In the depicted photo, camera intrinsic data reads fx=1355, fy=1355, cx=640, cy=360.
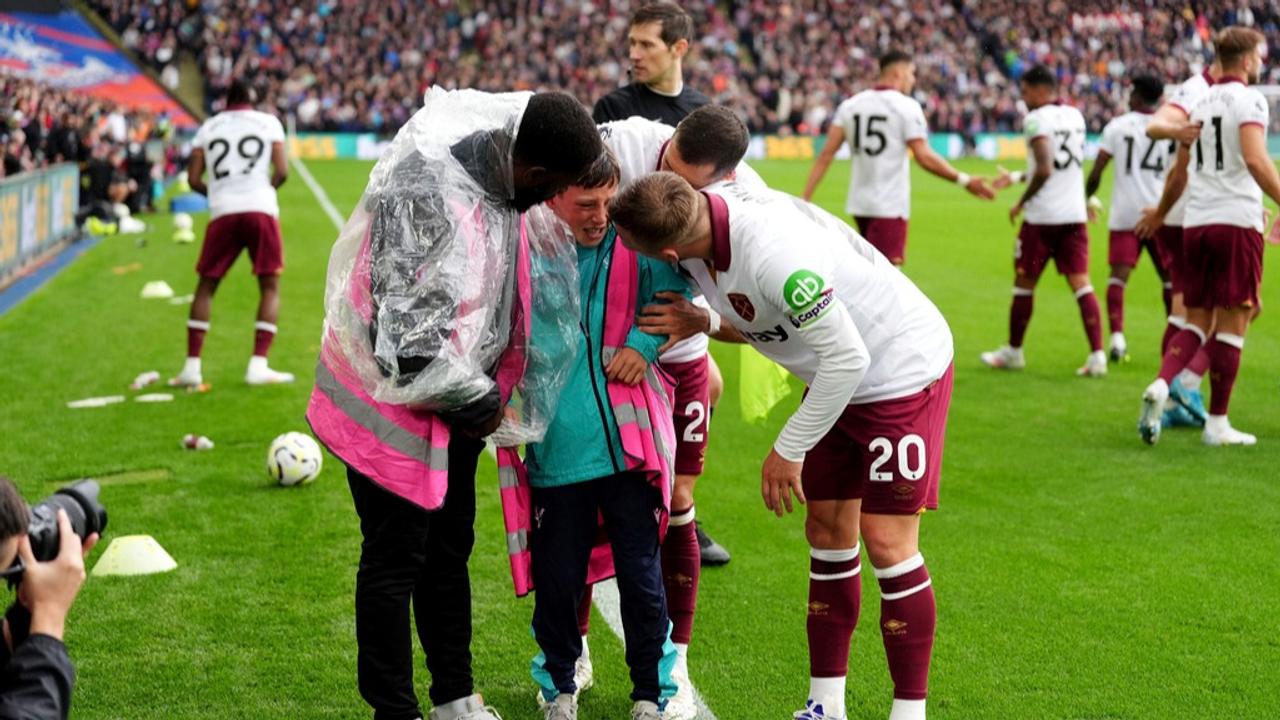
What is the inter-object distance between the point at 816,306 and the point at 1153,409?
15.3ft

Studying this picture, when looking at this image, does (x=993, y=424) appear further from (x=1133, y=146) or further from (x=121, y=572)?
(x=121, y=572)

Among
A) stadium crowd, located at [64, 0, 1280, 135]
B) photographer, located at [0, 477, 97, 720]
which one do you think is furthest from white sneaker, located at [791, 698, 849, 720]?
stadium crowd, located at [64, 0, 1280, 135]

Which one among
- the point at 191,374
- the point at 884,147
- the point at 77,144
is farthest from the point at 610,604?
the point at 77,144

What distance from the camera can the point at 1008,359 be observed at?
10.4 metres

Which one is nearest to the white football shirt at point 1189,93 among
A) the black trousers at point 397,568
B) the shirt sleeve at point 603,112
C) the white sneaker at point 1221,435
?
the white sneaker at point 1221,435

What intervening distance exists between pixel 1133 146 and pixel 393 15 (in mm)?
39055

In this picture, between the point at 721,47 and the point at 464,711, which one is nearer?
the point at 464,711

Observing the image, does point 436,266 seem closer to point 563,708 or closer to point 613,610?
point 563,708

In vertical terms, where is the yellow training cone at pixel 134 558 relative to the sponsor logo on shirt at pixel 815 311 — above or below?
below

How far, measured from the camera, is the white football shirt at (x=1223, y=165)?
7.21m

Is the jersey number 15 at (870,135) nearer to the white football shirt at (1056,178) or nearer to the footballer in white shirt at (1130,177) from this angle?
the white football shirt at (1056,178)

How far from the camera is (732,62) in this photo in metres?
46.5

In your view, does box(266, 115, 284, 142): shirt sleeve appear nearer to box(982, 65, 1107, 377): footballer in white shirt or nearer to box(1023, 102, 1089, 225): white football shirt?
box(982, 65, 1107, 377): footballer in white shirt

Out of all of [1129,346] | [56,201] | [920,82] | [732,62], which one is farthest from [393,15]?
[1129,346]
